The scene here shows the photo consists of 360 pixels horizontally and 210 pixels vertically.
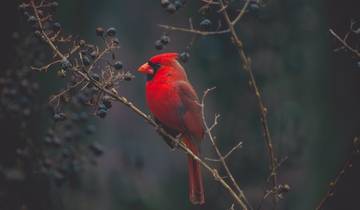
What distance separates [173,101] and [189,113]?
3.6 inches

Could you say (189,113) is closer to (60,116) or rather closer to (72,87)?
(60,116)

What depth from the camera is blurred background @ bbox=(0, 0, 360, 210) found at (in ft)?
12.6

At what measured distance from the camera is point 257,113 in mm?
4840

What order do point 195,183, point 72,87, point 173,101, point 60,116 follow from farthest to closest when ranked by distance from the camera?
1. point 173,101
2. point 195,183
3. point 60,116
4. point 72,87

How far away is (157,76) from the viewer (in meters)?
3.75

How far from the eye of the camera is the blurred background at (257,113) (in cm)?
383

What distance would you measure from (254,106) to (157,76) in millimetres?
1210

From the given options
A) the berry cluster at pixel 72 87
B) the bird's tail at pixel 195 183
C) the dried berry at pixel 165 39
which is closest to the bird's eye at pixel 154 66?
the berry cluster at pixel 72 87

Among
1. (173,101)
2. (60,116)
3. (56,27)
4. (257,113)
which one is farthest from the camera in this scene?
(257,113)

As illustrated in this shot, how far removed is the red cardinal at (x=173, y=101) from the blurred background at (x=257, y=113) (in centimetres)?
30

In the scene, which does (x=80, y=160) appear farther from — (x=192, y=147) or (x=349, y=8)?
(x=349, y=8)

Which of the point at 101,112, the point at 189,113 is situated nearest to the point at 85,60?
the point at 101,112

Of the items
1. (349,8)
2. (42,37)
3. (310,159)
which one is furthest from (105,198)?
(42,37)

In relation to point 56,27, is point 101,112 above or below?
below
